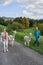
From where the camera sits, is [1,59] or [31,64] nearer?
[31,64]

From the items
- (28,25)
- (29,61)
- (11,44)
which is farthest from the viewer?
(28,25)

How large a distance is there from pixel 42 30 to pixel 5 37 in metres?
34.1

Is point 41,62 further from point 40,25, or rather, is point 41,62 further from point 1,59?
point 40,25

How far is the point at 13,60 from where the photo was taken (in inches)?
511

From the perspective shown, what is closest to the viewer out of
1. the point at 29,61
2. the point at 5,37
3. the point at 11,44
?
the point at 29,61

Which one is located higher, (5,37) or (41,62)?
(5,37)

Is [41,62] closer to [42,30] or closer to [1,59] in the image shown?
[1,59]

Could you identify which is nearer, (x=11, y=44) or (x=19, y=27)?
(x=11, y=44)

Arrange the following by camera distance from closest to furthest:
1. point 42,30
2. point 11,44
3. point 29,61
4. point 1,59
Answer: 1. point 29,61
2. point 1,59
3. point 11,44
4. point 42,30

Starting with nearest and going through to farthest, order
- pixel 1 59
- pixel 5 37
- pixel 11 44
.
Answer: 1. pixel 1 59
2. pixel 5 37
3. pixel 11 44

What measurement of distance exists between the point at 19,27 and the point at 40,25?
450 centimetres

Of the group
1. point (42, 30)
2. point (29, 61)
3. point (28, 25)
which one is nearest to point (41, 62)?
point (29, 61)

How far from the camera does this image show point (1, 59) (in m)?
13.5

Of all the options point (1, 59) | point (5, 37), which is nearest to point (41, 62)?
point (1, 59)
